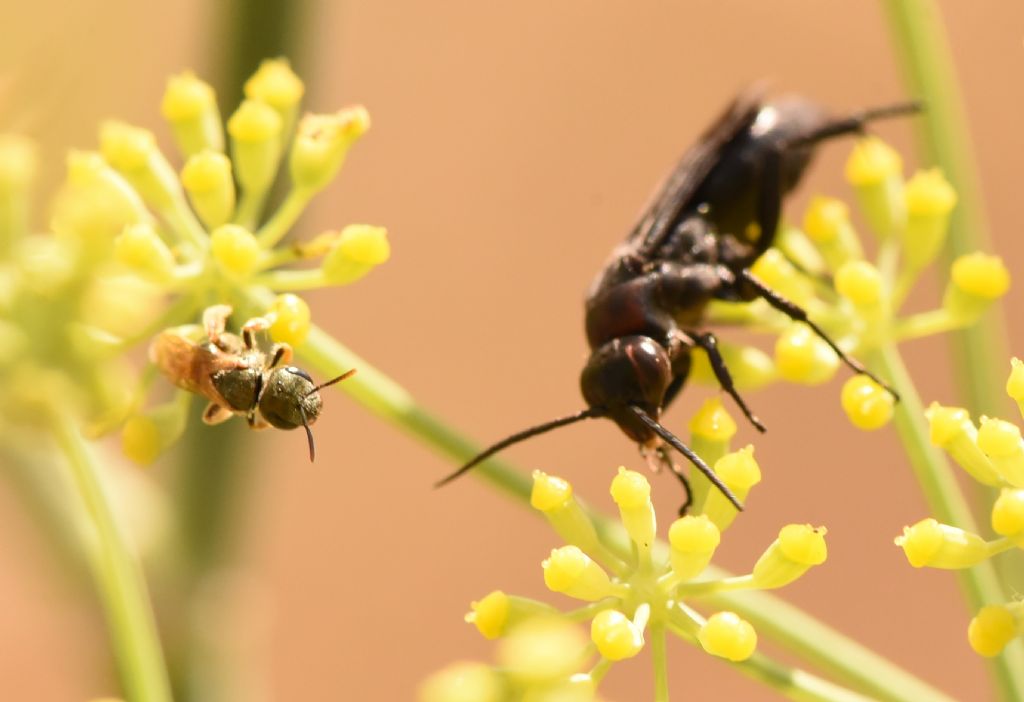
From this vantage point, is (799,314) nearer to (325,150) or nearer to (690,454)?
(690,454)

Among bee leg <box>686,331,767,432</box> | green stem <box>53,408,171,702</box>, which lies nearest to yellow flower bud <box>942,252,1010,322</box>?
bee leg <box>686,331,767,432</box>

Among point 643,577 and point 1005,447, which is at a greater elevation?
point 1005,447

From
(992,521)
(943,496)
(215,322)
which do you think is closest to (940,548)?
(992,521)

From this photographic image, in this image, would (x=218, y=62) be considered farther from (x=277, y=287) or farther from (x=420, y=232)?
(x=420, y=232)

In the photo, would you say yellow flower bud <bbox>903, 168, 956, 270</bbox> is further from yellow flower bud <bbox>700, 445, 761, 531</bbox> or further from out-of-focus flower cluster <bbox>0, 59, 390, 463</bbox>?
out-of-focus flower cluster <bbox>0, 59, 390, 463</bbox>

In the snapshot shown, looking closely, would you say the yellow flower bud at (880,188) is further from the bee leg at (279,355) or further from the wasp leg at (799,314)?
Answer: the bee leg at (279,355)

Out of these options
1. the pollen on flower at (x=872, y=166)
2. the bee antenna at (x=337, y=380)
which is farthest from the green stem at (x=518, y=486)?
the pollen on flower at (x=872, y=166)
